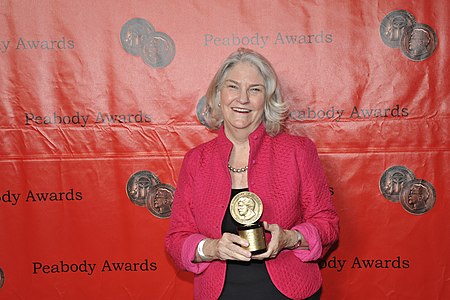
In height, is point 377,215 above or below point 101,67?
below

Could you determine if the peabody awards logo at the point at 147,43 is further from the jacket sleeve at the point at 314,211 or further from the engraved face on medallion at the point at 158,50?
the jacket sleeve at the point at 314,211

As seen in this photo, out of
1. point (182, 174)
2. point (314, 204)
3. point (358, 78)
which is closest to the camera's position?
point (314, 204)

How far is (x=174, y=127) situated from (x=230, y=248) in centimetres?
77

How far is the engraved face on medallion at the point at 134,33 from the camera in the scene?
2.07 meters

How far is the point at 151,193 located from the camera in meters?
2.14

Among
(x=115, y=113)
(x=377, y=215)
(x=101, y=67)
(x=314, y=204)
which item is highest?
(x=101, y=67)

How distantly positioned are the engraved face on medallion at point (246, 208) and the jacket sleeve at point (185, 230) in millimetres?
189

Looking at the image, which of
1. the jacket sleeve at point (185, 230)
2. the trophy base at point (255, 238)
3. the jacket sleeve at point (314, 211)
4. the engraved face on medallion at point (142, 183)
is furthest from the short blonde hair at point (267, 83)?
the engraved face on medallion at point (142, 183)

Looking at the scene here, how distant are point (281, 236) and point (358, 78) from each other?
0.84m

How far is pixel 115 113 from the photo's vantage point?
2111 mm

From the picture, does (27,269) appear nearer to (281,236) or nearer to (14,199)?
(14,199)

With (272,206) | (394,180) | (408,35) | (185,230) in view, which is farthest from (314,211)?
(408,35)

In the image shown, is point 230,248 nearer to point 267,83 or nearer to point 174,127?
point 267,83

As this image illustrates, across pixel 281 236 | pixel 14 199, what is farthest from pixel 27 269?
pixel 281 236
